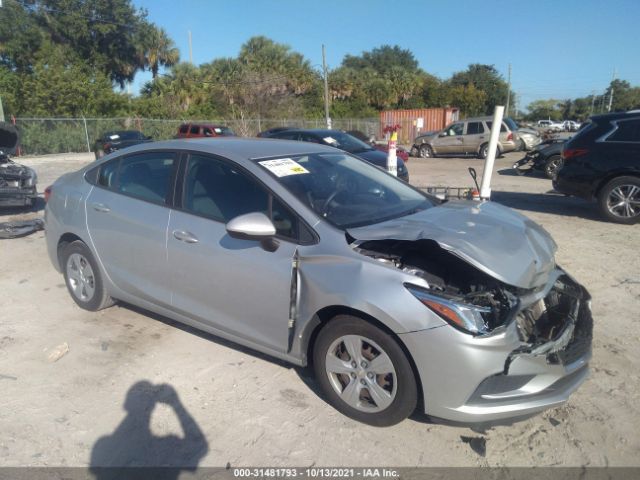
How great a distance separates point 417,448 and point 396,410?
0.24 meters

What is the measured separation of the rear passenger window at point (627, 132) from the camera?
771cm

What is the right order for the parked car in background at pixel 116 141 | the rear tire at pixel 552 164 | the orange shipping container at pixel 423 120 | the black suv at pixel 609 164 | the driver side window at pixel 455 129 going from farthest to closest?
Result: the orange shipping container at pixel 423 120, the parked car in background at pixel 116 141, the driver side window at pixel 455 129, the rear tire at pixel 552 164, the black suv at pixel 609 164

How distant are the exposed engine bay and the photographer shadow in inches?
58.8

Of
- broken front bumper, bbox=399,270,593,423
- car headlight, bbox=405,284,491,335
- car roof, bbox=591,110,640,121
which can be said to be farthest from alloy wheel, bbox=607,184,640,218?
car headlight, bbox=405,284,491,335

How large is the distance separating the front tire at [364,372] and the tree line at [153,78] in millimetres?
35897

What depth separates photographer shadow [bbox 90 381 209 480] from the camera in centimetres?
266

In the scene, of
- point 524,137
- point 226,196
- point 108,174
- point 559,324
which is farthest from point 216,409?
point 524,137

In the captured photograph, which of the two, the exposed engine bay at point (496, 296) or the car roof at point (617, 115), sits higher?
the car roof at point (617, 115)

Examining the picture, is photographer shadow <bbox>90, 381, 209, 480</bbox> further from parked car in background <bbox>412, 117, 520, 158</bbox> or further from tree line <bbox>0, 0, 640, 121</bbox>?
tree line <bbox>0, 0, 640, 121</bbox>

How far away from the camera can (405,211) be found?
3650 mm

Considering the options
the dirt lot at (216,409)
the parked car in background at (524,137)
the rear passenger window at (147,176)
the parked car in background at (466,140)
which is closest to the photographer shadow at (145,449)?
the dirt lot at (216,409)

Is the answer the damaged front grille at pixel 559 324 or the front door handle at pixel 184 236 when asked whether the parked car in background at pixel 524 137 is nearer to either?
the damaged front grille at pixel 559 324

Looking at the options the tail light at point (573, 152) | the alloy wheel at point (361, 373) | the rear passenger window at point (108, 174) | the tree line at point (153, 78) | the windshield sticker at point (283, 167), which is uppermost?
the tree line at point (153, 78)

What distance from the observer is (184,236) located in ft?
11.7
